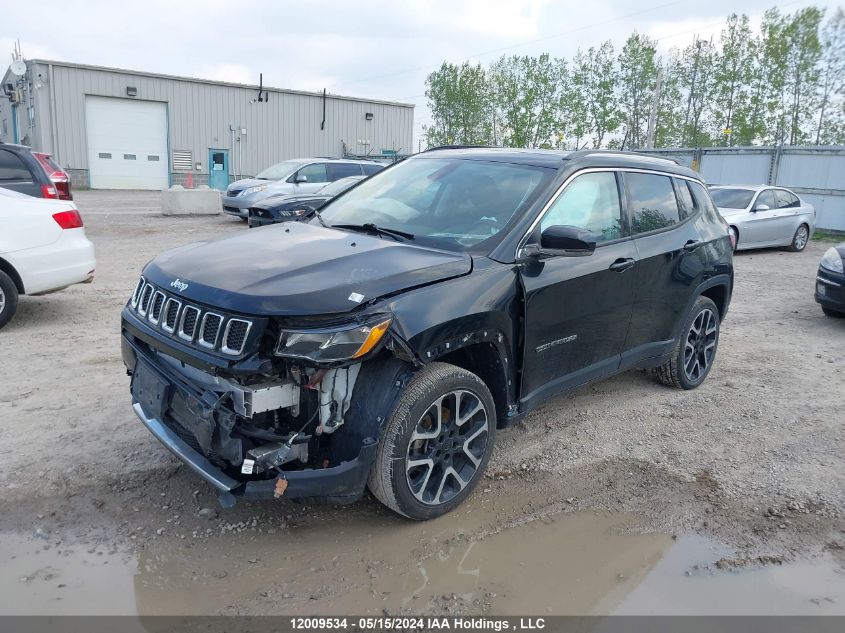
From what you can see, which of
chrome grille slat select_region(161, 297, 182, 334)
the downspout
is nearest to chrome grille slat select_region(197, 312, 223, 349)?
chrome grille slat select_region(161, 297, 182, 334)

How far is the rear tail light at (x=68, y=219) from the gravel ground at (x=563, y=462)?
3.37ft

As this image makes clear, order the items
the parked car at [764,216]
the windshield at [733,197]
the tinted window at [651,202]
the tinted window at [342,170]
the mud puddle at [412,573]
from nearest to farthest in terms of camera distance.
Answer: the mud puddle at [412,573] < the tinted window at [651,202] < the parked car at [764,216] < the windshield at [733,197] < the tinted window at [342,170]

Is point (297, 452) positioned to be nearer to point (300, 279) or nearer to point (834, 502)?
point (300, 279)

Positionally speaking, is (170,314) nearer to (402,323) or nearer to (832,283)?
(402,323)

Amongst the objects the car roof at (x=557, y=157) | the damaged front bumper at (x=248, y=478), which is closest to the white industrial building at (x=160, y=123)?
the car roof at (x=557, y=157)

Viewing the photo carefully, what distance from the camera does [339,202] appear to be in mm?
4707

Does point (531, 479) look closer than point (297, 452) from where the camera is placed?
No

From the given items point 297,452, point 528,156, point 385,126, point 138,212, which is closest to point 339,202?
point 528,156

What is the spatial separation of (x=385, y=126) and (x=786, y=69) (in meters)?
23.8

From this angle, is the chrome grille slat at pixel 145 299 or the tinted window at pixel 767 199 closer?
the chrome grille slat at pixel 145 299

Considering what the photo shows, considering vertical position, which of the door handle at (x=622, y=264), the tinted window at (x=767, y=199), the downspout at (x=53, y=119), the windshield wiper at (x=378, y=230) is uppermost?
the downspout at (x=53, y=119)

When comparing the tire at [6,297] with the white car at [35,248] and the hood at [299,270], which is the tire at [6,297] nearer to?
the white car at [35,248]

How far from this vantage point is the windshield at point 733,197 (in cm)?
1435

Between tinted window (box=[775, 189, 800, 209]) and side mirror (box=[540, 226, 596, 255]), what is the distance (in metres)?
13.5
